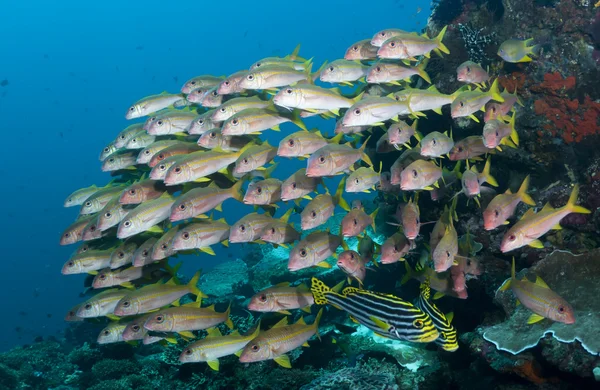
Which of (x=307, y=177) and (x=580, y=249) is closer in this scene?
(x=307, y=177)

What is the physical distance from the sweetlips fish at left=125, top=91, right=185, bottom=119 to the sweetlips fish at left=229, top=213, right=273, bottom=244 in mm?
3148

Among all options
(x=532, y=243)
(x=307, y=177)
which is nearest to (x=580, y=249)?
(x=532, y=243)

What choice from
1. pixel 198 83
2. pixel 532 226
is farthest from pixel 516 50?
pixel 198 83

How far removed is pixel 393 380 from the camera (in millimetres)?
5688

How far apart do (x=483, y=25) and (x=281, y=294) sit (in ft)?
24.6

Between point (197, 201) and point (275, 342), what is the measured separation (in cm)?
204

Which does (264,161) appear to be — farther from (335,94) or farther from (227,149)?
(335,94)

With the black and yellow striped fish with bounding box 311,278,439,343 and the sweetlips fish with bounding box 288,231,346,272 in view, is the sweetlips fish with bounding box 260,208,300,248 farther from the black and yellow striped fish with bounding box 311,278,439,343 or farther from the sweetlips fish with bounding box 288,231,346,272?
the black and yellow striped fish with bounding box 311,278,439,343

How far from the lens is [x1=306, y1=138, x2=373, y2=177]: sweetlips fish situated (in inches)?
203

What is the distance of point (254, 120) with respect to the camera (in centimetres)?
584

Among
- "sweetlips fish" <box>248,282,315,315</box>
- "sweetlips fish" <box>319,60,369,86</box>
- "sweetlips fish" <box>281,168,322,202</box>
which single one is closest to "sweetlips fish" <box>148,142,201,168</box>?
"sweetlips fish" <box>281,168,322,202</box>

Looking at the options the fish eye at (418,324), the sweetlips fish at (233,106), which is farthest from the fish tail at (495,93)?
the fish eye at (418,324)

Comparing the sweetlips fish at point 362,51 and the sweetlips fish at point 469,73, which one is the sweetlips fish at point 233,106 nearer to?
the sweetlips fish at point 362,51

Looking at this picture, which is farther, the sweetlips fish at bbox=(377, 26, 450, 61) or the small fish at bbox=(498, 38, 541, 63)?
the small fish at bbox=(498, 38, 541, 63)
